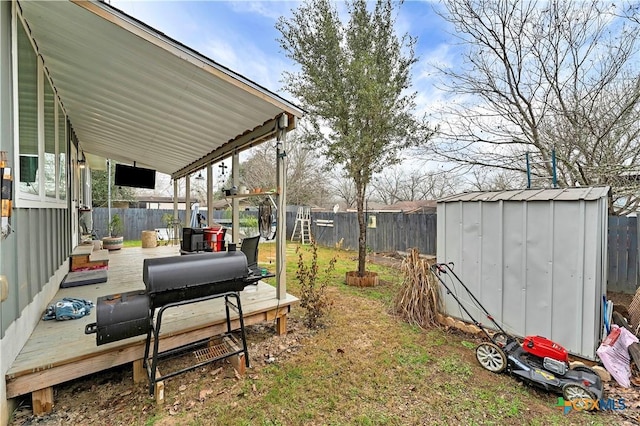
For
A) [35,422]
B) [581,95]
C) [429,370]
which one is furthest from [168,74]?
[581,95]

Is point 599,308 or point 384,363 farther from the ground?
point 599,308

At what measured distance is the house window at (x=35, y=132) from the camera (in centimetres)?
237

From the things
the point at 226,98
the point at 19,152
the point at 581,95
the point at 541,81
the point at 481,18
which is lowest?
the point at 19,152

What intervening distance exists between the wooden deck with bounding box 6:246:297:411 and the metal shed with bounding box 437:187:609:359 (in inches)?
95.2

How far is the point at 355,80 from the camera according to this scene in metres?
5.35

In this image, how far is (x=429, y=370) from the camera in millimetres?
2789

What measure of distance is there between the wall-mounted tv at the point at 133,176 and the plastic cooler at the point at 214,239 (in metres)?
4.15

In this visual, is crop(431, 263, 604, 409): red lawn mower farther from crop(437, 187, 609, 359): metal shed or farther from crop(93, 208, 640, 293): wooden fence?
crop(93, 208, 640, 293): wooden fence

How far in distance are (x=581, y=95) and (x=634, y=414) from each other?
5.19 meters

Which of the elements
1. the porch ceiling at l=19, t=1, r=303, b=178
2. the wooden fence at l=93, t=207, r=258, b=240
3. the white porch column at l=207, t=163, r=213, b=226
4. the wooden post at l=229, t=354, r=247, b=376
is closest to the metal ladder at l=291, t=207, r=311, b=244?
the wooden fence at l=93, t=207, r=258, b=240

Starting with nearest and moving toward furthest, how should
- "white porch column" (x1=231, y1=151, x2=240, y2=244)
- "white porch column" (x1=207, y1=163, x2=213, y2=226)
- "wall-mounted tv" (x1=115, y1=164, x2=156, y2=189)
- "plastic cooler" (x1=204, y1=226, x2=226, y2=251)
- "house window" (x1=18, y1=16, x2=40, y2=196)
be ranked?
"house window" (x1=18, y1=16, x2=40, y2=196) < "white porch column" (x1=231, y1=151, x2=240, y2=244) < "plastic cooler" (x1=204, y1=226, x2=226, y2=251) < "white porch column" (x1=207, y1=163, x2=213, y2=226) < "wall-mounted tv" (x1=115, y1=164, x2=156, y2=189)

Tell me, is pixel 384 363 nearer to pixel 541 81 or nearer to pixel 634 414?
pixel 634 414

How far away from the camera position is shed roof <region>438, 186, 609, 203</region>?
9.06 ft

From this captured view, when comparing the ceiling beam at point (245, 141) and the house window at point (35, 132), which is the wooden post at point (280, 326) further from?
the house window at point (35, 132)
